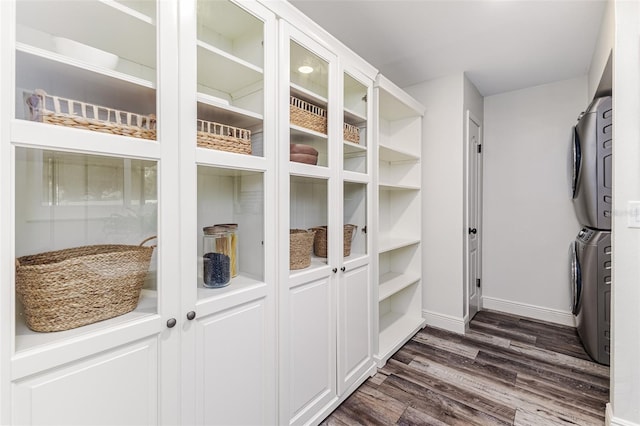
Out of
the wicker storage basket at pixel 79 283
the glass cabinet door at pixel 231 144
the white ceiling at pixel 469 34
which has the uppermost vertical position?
the white ceiling at pixel 469 34

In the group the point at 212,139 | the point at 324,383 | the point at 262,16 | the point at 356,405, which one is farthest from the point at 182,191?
the point at 356,405

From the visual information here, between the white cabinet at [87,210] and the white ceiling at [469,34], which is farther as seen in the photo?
the white ceiling at [469,34]

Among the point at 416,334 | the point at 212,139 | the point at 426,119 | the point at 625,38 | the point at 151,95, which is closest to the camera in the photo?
the point at 151,95

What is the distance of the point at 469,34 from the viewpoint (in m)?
2.28

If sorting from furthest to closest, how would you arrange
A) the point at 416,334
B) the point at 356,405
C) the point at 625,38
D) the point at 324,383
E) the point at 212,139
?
the point at 416,334
the point at 356,405
the point at 324,383
the point at 625,38
the point at 212,139

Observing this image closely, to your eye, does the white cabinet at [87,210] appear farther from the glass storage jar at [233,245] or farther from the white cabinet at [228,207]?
the glass storage jar at [233,245]

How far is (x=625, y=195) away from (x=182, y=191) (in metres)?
2.13

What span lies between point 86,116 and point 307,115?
3.46ft

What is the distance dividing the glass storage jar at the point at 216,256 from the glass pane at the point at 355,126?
972mm

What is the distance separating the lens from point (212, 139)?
1.24 m

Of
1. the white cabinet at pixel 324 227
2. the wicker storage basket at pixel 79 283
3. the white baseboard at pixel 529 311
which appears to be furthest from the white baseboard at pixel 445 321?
the wicker storage basket at pixel 79 283

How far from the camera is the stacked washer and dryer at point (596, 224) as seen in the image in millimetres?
2295

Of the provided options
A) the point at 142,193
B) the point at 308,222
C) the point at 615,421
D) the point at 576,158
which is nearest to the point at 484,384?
the point at 615,421

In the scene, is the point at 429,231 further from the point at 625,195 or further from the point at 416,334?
the point at 625,195
